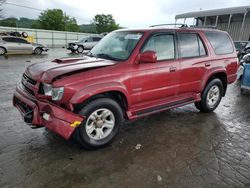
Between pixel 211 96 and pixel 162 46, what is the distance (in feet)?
6.63

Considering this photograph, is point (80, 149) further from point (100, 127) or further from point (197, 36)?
point (197, 36)

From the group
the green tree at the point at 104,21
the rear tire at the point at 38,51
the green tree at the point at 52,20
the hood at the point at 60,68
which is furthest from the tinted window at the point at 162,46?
the green tree at the point at 104,21

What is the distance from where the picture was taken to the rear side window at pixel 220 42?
5.18 meters

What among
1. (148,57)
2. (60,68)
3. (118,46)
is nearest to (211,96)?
(148,57)

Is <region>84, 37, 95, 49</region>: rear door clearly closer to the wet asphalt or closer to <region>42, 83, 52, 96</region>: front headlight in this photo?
the wet asphalt

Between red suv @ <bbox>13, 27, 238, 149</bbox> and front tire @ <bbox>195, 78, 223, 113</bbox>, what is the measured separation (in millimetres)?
28

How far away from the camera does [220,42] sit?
5398 millimetres

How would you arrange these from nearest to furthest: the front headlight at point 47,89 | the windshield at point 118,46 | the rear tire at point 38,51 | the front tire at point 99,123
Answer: the front headlight at point 47,89
the front tire at point 99,123
the windshield at point 118,46
the rear tire at point 38,51

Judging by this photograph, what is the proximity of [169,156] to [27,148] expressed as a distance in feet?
7.10

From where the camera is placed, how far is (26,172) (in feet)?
9.63

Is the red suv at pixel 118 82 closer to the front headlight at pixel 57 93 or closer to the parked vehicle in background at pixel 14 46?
the front headlight at pixel 57 93

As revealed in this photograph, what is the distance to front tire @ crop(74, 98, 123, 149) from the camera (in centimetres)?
333

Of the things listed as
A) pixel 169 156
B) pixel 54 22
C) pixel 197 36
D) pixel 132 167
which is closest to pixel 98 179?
pixel 132 167

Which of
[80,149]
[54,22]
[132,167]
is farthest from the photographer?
[54,22]
